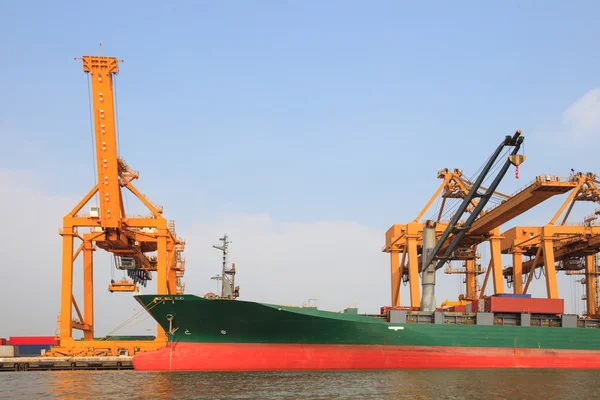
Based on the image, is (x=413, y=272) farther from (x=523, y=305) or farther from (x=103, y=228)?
(x=103, y=228)

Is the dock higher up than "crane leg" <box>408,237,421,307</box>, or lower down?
lower down

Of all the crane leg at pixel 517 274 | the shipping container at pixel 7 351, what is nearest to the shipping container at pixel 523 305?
the crane leg at pixel 517 274


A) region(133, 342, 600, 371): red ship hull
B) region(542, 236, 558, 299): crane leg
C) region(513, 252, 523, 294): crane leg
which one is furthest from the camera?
region(513, 252, 523, 294): crane leg

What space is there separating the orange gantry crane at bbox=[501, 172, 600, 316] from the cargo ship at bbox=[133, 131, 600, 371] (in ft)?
20.8

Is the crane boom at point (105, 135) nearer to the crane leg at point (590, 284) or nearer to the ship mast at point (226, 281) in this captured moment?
the ship mast at point (226, 281)

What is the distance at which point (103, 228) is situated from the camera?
1469 inches

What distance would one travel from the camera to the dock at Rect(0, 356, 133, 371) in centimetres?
3544

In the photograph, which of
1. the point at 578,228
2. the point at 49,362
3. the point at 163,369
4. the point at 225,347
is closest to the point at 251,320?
the point at 225,347

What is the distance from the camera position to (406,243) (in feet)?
151

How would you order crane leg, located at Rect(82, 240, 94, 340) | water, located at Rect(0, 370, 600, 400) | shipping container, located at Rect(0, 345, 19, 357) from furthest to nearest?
shipping container, located at Rect(0, 345, 19, 357) → crane leg, located at Rect(82, 240, 94, 340) → water, located at Rect(0, 370, 600, 400)

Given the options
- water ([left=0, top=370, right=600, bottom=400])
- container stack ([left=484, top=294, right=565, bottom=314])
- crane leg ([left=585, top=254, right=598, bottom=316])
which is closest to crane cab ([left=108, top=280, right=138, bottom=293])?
water ([left=0, top=370, right=600, bottom=400])

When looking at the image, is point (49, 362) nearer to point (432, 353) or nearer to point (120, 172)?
point (120, 172)

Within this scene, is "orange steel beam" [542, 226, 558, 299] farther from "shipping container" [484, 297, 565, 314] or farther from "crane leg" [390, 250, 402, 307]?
"crane leg" [390, 250, 402, 307]

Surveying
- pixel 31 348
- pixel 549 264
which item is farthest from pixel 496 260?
pixel 31 348
